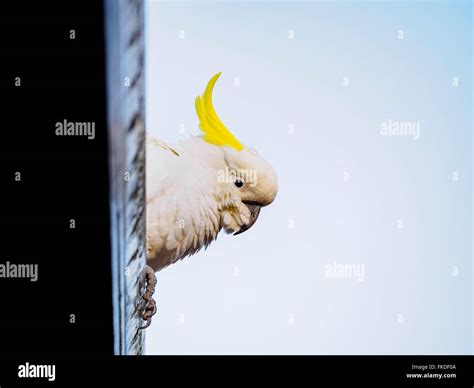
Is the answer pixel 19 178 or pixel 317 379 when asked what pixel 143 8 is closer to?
pixel 19 178

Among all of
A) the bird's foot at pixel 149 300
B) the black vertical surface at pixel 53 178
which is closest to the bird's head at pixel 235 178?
the bird's foot at pixel 149 300

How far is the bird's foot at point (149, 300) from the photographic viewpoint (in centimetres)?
254

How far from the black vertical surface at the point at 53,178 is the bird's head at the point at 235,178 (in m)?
1.43

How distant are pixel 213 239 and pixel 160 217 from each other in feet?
1.07

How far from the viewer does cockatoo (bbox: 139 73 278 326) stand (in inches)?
116

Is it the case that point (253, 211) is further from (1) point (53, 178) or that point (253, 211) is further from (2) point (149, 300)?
(1) point (53, 178)

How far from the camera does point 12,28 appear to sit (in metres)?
1.53

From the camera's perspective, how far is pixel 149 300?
2.59m

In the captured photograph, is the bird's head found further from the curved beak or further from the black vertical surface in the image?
the black vertical surface

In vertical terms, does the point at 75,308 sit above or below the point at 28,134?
below

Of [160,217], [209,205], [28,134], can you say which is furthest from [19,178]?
[209,205]

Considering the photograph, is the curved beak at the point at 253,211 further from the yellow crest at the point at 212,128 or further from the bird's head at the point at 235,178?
the yellow crest at the point at 212,128

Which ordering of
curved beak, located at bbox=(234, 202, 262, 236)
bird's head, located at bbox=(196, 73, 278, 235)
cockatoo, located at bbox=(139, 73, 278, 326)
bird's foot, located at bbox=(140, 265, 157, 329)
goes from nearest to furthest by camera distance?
1. bird's foot, located at bbox=(140, 265, 157, 329)
2. cockatoo, located at bbox=(139, 73, 278, 326)
3. bird's head, located at bbox=(196, 73, 278, 235)
4. curved beak, located at bbox=(234, 202, 262, 236)

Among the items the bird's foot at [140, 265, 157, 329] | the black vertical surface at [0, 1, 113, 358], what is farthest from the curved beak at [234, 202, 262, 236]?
the black vertical surface at [0, 1, 113, 358]
